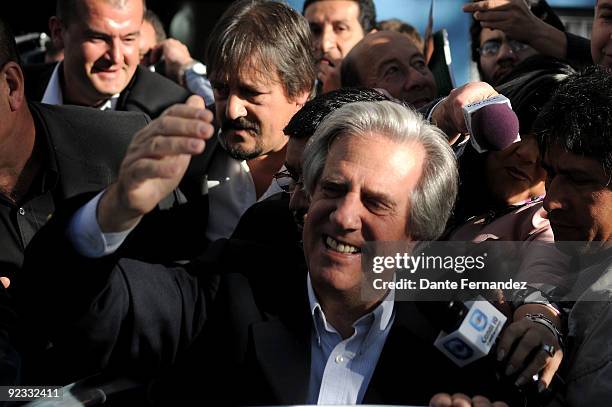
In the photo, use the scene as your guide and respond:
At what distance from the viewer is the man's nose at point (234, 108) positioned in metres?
3.23

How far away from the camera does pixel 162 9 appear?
820 cm

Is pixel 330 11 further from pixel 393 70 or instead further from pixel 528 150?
pixel 528 150

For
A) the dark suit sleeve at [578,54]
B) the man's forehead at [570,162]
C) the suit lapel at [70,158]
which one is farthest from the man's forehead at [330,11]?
the man's forehead at [570,162]

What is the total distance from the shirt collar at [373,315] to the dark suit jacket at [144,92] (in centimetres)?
181

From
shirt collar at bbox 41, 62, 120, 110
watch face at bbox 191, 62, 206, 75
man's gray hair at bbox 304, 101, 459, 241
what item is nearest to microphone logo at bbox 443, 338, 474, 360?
man's gray hair at bbox 304, 101, 459, 241

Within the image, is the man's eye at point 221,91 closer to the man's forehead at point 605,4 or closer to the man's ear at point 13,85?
the man's ear at point 13,85

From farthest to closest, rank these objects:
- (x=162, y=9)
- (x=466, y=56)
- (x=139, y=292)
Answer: (x=162, y=9), (x=466, y=56), (x=139, y=292)

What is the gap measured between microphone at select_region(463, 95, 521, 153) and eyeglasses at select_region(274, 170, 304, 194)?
1.59ft

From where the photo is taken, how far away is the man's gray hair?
230cm

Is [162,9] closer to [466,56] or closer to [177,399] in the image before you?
[466,56]

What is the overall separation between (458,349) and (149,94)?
2352 millimetres

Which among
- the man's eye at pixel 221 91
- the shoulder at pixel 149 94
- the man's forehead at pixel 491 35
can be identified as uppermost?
the man's eye at pixel 221 91

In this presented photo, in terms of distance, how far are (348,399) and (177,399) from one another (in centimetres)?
38

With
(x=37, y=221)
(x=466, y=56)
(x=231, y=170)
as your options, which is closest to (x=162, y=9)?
(x=466, y=56)
